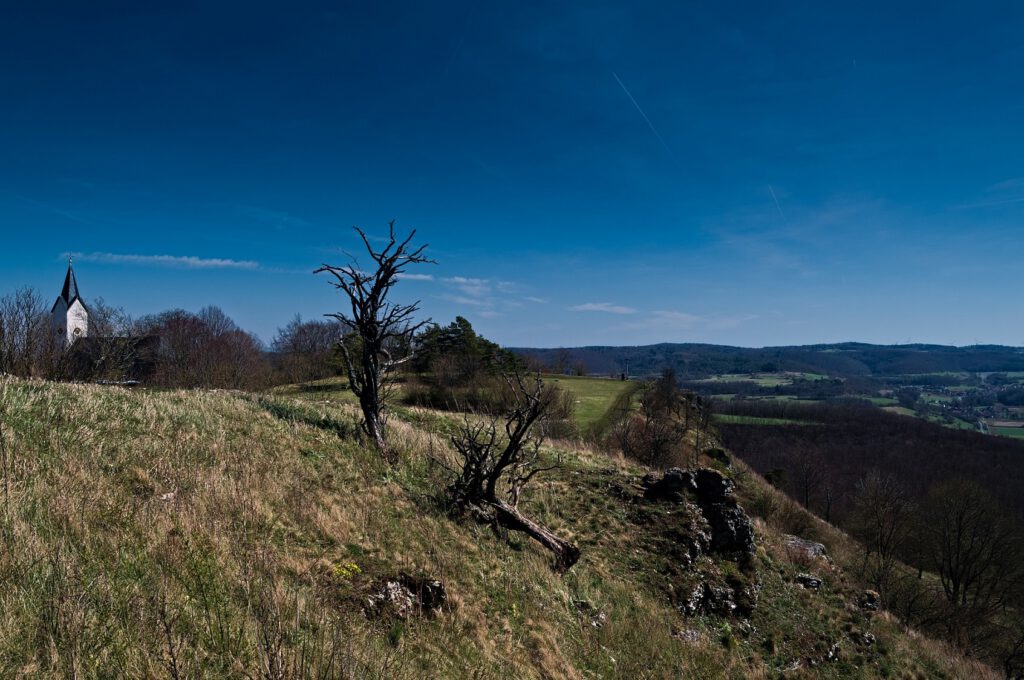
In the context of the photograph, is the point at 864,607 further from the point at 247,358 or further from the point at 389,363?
the point at 247,358

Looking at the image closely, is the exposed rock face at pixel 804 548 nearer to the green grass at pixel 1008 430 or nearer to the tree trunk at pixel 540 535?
the tree trunk at pixel 540 535

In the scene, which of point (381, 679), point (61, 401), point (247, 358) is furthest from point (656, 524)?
point (247, 358)

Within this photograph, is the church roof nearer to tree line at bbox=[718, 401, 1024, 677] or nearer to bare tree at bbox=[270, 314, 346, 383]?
bare tree at bbox=[270, 314, 346, 383]

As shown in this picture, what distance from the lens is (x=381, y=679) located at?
14.0ft

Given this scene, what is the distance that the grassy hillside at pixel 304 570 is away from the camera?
13.0 ft

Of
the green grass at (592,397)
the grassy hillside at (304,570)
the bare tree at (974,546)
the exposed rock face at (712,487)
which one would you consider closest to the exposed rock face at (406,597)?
the grassy hillside at (304,570)

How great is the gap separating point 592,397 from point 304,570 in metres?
50.9

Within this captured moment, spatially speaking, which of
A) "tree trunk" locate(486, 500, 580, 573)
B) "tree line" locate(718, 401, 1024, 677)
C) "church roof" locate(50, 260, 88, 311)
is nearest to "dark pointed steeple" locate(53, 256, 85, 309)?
"church roof" locate(50, 260, 88, 311)

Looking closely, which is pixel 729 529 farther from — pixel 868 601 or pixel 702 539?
pixel 868 601

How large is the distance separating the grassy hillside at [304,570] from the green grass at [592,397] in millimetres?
26257

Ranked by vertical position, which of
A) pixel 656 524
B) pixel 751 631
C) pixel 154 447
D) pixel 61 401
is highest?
pixel 61 401

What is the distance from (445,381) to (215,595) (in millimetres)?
38366

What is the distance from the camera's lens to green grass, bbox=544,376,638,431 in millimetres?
43153

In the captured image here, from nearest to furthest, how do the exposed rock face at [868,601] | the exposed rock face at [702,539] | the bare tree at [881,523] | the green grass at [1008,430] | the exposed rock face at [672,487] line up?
the exposed rock face at [702,539], the exposed rock face at [672,487], the exposed rock face at [868,601], the bare tree at [881,523], the green grass at [1008,430]
